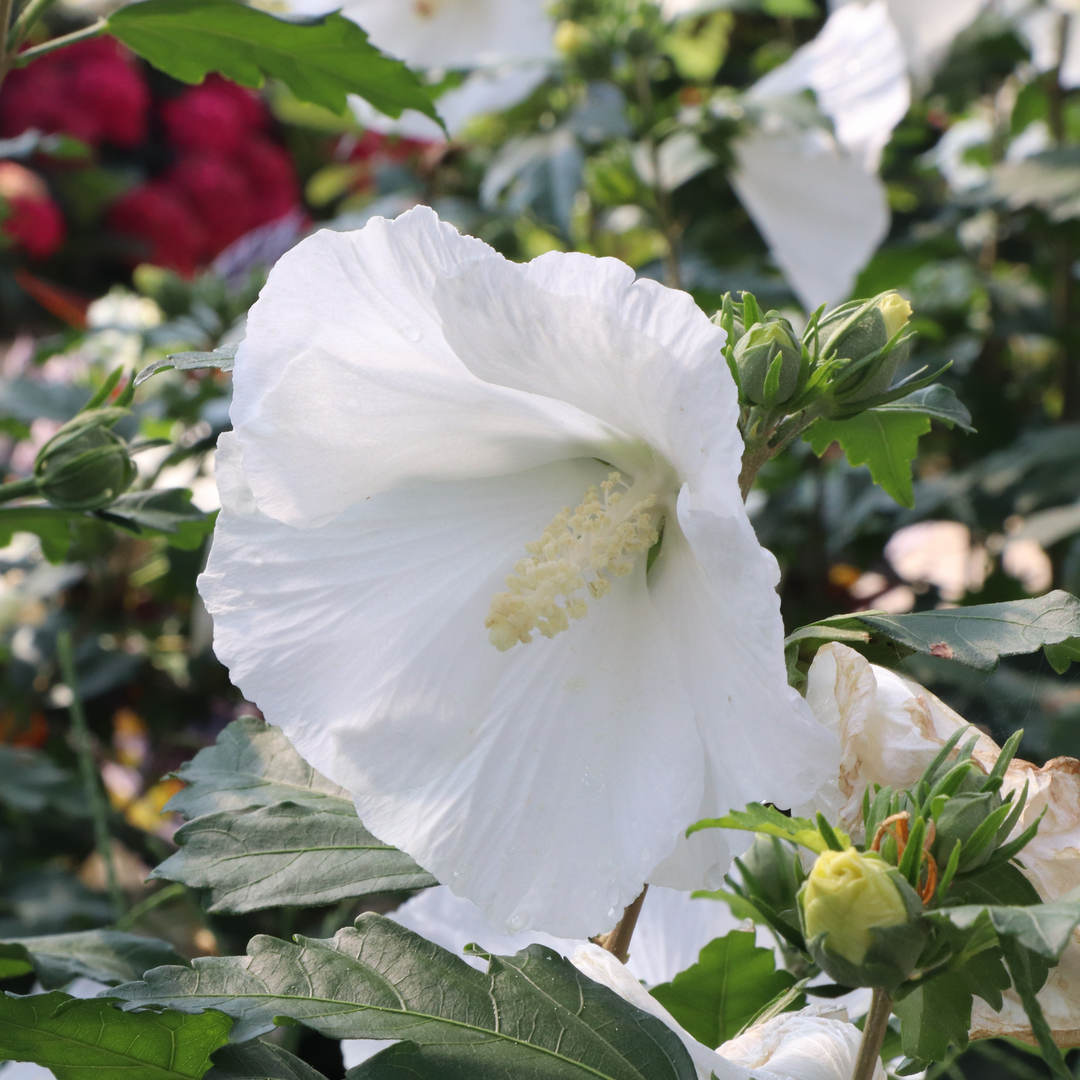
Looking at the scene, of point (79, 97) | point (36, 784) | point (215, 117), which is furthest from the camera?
point (215, 117)

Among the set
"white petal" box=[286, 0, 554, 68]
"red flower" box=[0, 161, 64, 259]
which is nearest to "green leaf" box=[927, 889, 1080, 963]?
"white petal" box=[286, 0, 554, 68]

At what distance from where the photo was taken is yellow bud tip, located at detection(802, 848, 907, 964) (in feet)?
1.36

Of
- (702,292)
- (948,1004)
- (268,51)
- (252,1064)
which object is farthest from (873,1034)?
(702,292)

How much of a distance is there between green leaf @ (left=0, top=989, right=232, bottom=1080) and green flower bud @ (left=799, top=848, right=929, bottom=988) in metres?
0.24

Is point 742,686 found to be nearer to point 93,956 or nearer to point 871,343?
point 871,343

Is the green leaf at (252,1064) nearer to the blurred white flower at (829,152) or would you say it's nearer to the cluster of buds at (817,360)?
the cluster of buds at (817,360)

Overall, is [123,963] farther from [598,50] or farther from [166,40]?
[598,50]

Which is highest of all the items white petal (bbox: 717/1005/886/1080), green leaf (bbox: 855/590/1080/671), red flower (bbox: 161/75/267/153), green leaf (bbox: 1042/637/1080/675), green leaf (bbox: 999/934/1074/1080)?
green leaf (bbox: 855/590/1080/671)

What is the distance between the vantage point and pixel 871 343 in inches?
21.8

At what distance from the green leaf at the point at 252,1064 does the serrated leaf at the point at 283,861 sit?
63 mm

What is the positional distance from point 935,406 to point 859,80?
1057 mm

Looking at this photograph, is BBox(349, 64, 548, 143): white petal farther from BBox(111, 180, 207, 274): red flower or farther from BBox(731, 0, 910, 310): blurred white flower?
BBox(111, 180, 207, 274): red flower

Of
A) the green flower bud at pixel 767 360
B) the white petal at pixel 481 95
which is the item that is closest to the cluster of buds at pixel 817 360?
the green flower bud at pixel 767 360

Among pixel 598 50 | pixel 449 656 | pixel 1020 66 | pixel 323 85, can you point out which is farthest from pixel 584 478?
pixel 1020 66
